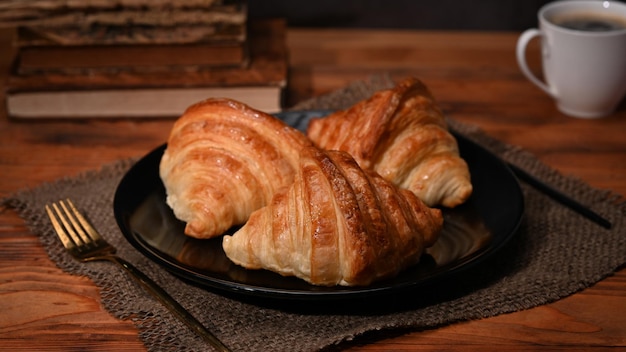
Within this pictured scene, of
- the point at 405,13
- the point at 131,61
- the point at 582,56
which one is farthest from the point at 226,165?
the point at 405,13

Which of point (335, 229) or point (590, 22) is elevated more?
point (590, 22)

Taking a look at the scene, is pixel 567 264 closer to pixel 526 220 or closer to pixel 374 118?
pixel 526 220

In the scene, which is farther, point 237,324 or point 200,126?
point 200,126

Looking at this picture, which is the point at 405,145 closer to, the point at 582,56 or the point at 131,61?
the point at 582,56

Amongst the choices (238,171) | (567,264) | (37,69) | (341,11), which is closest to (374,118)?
(238,171)

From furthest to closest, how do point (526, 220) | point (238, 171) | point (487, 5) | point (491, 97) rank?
point (487, 5)
point (491, 97)
point (526, 220)
point (238, 171)

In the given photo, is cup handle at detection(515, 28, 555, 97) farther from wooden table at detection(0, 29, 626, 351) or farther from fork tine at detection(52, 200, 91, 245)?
fork tine at detection(52, 200, 91, 245)

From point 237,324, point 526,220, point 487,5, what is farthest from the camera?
point 487,5
